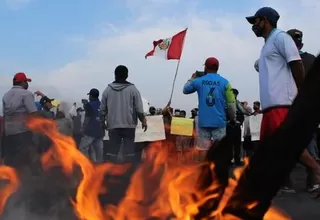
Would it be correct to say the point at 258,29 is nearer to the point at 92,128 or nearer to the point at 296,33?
the point at 296,33

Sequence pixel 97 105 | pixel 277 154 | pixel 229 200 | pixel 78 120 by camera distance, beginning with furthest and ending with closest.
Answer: pixel 78 120
pixel 97 105
pixel 229 200
pixel 277 154

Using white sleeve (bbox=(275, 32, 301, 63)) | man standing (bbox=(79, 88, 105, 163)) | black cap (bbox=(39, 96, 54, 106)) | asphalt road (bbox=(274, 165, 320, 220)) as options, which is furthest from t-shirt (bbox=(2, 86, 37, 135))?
white sleeve (bbox=(275, 32, 301, 63))

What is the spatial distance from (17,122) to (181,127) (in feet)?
16.6

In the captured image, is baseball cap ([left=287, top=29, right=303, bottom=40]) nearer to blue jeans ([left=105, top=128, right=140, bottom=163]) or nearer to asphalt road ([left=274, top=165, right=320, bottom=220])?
asphalt road ([left=274, top=165, right=320, bottom=220])

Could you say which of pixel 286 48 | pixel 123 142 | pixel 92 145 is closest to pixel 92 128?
pixel 92 145

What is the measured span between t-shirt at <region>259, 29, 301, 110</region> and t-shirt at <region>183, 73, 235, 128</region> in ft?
5.43

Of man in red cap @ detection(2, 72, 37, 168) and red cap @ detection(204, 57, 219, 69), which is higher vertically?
red cap @ detection(204, 57, 219, 69)

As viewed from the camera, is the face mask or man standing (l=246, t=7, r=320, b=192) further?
the face mask

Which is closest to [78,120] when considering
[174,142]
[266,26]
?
[174,142]

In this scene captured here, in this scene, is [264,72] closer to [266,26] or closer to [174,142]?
[266,26]

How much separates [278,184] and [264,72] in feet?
7.17

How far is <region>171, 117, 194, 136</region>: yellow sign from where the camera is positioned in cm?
1224

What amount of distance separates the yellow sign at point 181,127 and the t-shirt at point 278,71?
23.0ft

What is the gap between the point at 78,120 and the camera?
13180 millimetres
